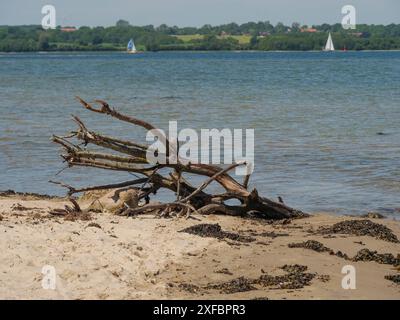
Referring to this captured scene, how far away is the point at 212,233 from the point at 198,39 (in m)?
137

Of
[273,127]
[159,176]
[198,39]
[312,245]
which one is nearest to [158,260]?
[312,245]

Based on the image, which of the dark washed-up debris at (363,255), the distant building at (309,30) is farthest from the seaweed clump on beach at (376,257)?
the distant building at (309,30)

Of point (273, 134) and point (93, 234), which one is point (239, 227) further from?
point (273, 134)

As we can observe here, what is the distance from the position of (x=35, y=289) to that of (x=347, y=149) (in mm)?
11867

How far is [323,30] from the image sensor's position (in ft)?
454

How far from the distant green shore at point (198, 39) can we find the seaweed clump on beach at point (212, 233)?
108 m

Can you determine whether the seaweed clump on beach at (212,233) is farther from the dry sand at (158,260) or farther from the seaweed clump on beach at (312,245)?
the seaweed clump on beach at (312,245)

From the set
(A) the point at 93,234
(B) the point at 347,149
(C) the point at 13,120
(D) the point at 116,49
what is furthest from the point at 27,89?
(D) the point at 116,49

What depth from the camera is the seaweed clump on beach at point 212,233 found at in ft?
31.7

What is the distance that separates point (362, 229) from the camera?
1040 cm

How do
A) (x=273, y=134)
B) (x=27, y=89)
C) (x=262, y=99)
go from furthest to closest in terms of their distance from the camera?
(x=27, y=89) → (x=262, y=99) → (x=273, y=134)

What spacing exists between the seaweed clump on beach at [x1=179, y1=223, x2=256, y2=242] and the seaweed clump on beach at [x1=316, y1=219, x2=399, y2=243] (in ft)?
3.72

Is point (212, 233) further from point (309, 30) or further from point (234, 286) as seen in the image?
point (309, 30)

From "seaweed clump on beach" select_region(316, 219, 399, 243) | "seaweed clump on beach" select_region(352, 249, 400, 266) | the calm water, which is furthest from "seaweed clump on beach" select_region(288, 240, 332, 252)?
the calm water
